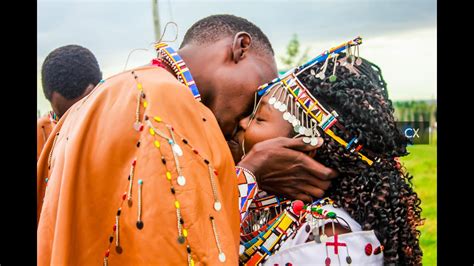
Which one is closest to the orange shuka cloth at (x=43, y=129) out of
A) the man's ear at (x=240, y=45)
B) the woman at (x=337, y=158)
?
the woman at (x=337, y=158)

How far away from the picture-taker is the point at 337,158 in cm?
287

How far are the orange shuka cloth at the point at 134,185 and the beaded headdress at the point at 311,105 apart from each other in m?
0.83

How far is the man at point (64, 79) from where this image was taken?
→ 433 cm

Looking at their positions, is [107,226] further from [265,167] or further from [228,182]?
[265,167]

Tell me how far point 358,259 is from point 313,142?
574mm

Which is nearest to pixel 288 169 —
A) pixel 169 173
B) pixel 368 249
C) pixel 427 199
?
pixel 368 249

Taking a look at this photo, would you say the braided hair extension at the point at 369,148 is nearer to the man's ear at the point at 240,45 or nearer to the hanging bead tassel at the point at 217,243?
the man's ear at the point at 240,45

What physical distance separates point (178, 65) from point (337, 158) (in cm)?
89

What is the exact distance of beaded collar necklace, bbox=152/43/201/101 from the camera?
251 centimetres

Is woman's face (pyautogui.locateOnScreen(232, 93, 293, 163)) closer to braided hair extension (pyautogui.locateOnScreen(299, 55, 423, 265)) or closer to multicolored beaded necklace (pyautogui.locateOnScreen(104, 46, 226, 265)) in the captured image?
braided hair extension (pyautogui.locateOnScreen(299, 55, 423, 265))

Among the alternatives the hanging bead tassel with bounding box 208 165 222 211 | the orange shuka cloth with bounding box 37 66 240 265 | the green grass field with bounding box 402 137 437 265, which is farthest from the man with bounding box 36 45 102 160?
the hanging bead tassel with bounding box 208 165 222 211

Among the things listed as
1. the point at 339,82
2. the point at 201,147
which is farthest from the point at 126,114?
the point at 339,82

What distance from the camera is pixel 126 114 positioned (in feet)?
6.41
